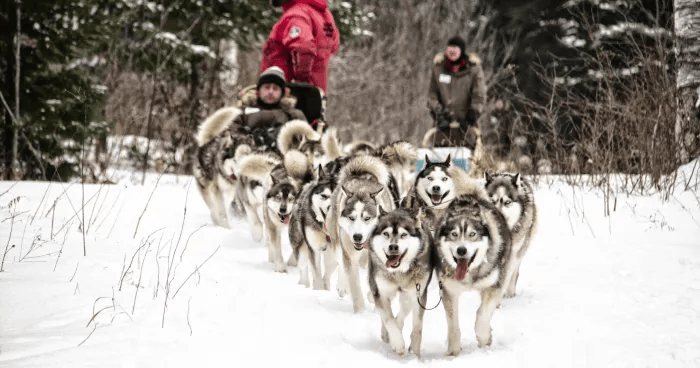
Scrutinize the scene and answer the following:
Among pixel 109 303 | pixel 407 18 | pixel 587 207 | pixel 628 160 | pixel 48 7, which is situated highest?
pixel 407 18

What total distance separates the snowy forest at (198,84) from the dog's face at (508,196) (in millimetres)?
1864

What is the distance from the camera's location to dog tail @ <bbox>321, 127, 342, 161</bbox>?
6.41 meters

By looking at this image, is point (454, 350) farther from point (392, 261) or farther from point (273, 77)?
point (273, 77)

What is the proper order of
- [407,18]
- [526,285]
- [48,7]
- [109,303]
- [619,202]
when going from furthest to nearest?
[407,18]
[48,7]
[619,202]
[526,285]
[109,303]

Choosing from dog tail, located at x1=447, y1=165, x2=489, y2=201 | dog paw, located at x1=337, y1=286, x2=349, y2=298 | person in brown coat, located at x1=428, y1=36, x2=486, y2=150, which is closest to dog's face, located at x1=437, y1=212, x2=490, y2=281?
dog tail, located at x1=447, y1=165, x2=489, y2=201

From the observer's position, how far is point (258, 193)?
5.63 meters

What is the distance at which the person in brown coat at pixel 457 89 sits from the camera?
8.29 meters

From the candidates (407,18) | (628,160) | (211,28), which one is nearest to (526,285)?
(628,160)

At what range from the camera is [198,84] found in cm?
985

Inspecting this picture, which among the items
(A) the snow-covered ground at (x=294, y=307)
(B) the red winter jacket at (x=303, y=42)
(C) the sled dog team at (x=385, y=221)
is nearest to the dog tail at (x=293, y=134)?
(C) the sled dog team at (x=385, y=221)

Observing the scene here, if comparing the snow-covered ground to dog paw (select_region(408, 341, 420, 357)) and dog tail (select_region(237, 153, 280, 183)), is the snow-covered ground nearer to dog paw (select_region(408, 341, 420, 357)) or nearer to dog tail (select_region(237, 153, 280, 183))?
dog paw (select_region(408, 341, 420, 357))

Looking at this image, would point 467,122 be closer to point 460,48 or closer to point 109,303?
point 460,48

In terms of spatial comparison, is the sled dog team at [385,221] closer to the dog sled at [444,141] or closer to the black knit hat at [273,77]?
the black knit hat at [273,77]

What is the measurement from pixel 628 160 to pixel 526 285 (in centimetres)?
236
